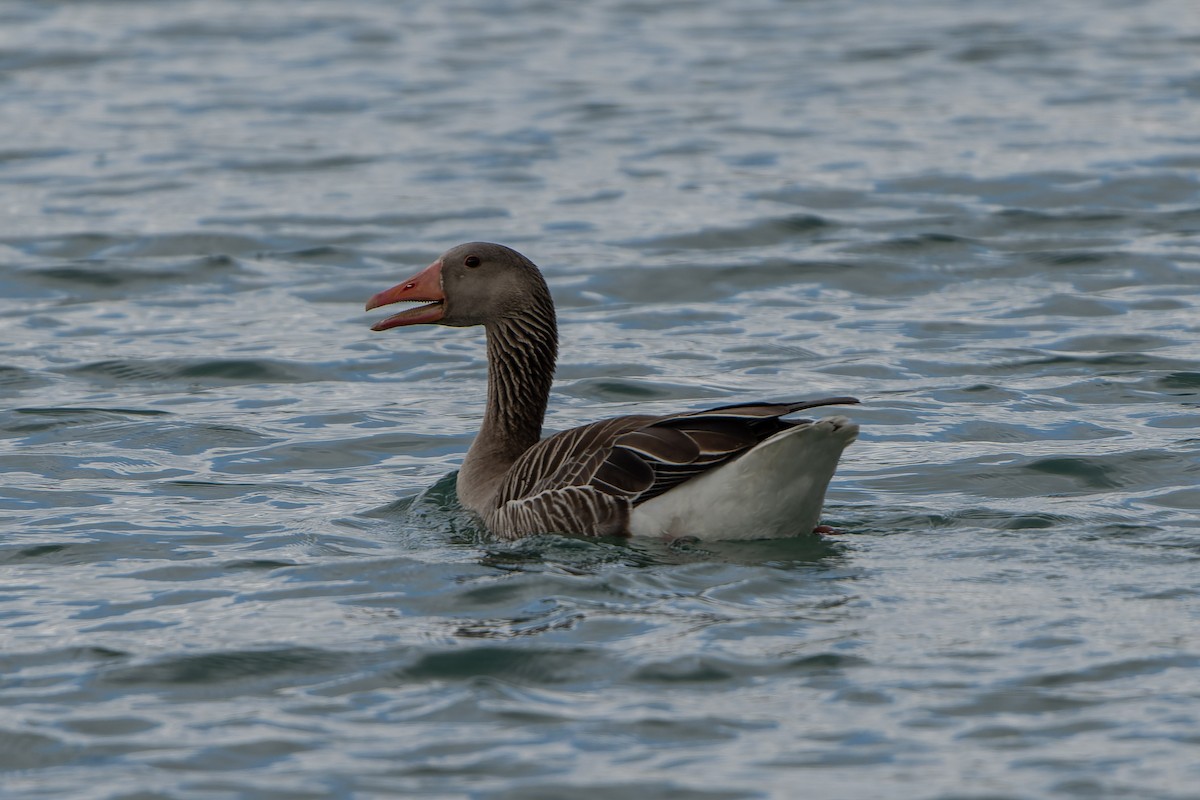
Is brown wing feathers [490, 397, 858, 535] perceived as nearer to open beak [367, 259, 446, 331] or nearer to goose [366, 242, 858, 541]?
goose [366, 242, 858, 541]

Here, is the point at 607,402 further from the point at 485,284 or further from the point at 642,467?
the point at 642,467

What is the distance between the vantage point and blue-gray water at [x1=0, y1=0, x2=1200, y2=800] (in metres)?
6.75

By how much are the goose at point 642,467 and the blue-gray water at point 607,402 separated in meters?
0.18

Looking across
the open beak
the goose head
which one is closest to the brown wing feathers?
the goose head

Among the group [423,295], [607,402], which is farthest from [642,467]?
[607,402]

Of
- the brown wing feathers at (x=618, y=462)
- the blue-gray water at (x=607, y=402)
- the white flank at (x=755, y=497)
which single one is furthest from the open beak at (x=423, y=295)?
the white flank at (x=755, y=497)

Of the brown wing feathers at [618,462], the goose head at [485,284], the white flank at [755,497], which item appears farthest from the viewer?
the goose head at [485,284]

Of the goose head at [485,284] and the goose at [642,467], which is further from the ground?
the goose head at [485,284]

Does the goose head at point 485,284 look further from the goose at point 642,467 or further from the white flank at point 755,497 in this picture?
the white flank at point 755,497

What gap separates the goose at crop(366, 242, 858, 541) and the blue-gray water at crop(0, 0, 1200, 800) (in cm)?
18

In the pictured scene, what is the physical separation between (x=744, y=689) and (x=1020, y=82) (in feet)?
63.7

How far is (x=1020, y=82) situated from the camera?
81.6 feet

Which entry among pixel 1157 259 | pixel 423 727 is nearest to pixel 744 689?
pixel 423 727

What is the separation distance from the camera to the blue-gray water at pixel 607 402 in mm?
6750
